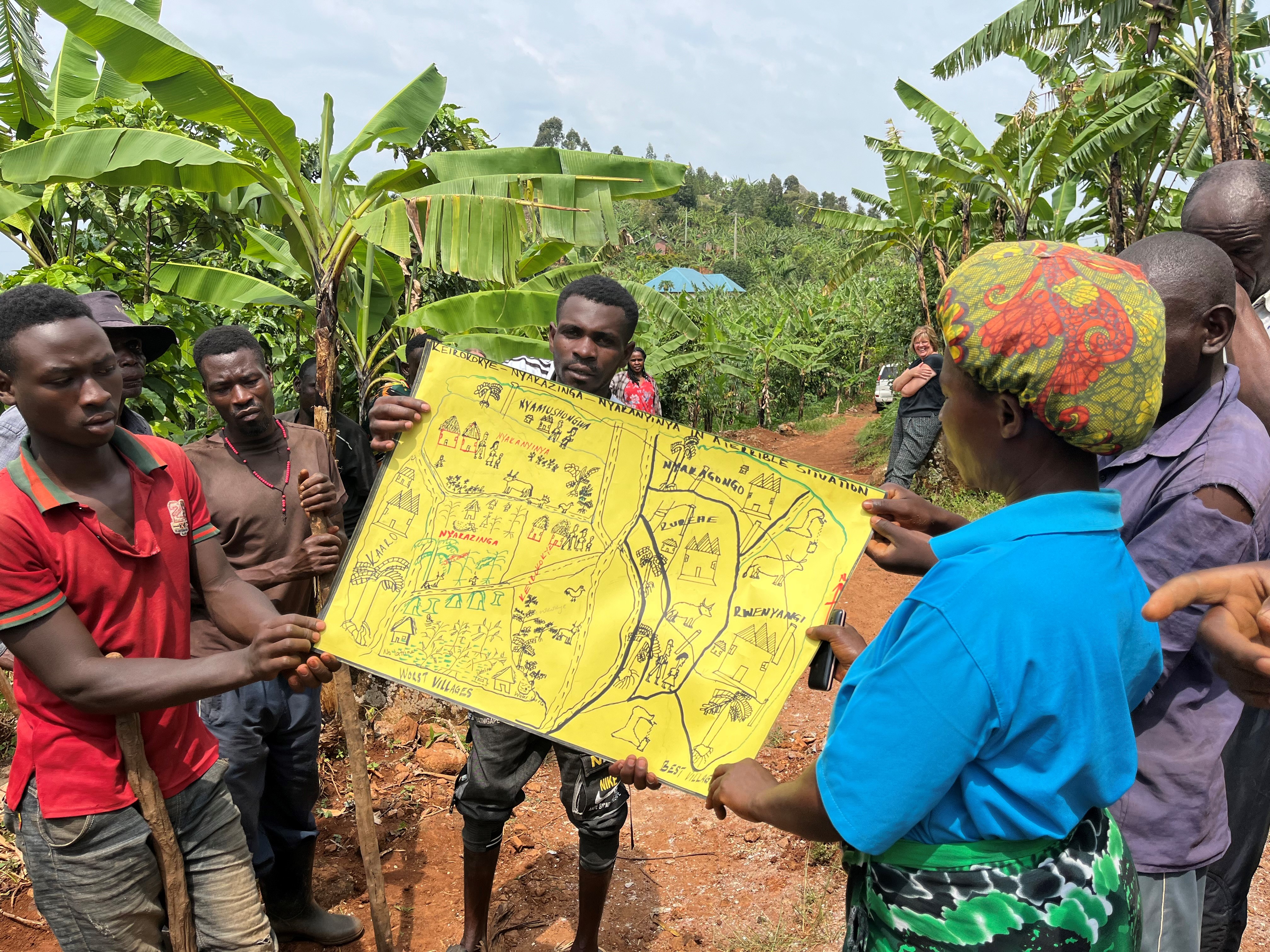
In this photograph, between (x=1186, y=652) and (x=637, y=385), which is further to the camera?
(x=637, y=385)

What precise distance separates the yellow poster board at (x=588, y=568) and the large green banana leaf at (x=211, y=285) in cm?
384

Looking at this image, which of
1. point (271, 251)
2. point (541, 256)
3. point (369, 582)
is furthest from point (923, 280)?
point (369, 582)

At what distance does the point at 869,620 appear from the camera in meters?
7.48

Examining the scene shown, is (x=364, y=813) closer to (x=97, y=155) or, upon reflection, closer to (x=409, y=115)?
(x=97, y=155)

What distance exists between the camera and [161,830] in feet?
6.89

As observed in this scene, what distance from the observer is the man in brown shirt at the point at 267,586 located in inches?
124

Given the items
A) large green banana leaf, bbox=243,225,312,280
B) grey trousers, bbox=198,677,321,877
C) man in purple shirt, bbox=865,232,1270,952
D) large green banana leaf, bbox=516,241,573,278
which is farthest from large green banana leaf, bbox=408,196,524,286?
man in purple shirt, bbox=865,232,1270,952

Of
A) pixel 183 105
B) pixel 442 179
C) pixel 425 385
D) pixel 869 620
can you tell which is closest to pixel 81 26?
pixel 183 105

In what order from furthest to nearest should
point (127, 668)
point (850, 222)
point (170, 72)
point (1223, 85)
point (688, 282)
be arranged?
point (688, 282)
point (850, 222)
point (1223, 85)
point (170, 72)
point (127, 668)

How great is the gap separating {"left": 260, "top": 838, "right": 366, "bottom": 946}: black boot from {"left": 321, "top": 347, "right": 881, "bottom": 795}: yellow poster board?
1.77 m

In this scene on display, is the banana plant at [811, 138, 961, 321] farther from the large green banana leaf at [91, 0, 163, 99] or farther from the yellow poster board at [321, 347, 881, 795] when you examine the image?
the yellow poster board at [321, 347, 881, 795]

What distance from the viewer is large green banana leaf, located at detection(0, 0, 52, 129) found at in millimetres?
6461

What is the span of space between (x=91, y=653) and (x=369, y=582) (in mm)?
641

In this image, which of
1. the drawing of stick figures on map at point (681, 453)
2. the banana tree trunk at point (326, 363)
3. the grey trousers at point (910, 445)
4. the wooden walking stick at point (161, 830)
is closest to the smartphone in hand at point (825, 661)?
the drawing of stick figures on map at point (681, 453)
